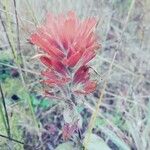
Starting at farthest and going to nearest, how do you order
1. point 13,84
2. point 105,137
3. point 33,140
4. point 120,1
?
point 120,1 → point 13,84 → point 105,137 → point 33,140

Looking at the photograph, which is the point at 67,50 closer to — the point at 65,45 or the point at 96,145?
the point at 65,45

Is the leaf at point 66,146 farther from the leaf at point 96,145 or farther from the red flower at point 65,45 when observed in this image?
the red flower at point 65,45

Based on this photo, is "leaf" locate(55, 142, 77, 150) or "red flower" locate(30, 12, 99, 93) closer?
"red flower" locate(30, 12, 99, 93)

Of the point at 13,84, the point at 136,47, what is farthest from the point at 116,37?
the point at 13,84

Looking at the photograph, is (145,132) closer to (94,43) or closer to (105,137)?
(105,137)

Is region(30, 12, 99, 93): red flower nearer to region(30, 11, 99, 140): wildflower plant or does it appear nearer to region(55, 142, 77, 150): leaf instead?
region(30, 11, 99, 140): wildflower plant

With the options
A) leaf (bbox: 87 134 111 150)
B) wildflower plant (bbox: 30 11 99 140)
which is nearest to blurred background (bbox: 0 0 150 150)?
leaf (bbox: 87 134 111 150)

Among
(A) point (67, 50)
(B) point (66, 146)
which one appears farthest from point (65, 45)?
(B) point (66, 146)
